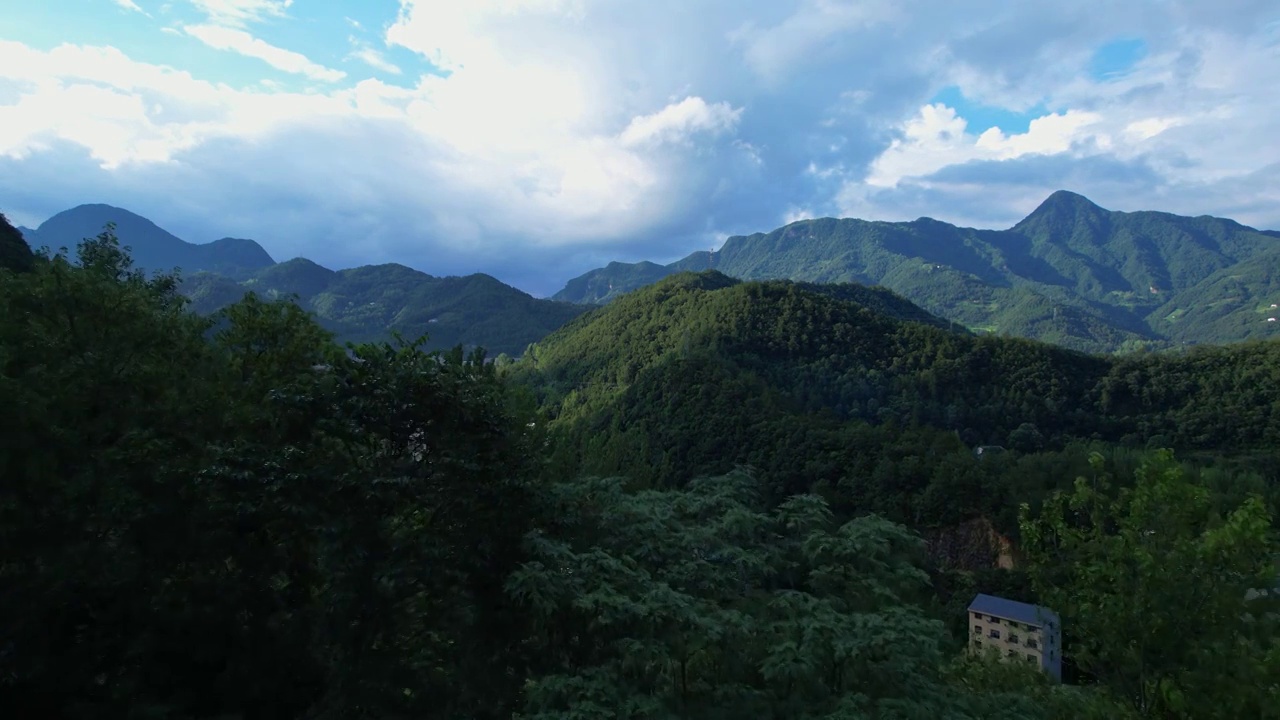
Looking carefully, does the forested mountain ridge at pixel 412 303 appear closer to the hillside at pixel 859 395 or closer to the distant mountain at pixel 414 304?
the distant mountain at pixel 414 304

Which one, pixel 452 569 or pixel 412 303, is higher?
pixel 412 303

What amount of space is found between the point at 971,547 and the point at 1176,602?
43.7 meters

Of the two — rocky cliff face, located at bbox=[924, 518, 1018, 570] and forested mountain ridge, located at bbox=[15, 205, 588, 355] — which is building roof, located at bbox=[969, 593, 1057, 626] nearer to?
rocky cliff face, located at bbox=[924, 518, 1018, 570]

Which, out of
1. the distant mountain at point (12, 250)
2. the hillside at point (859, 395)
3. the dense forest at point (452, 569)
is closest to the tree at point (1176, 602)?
the dense forest at point (452, 569)

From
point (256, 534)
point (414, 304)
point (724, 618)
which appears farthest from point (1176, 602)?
point (414, 304)

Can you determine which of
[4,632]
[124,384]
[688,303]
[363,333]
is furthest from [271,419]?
[363,333]

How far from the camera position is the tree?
5.03 m

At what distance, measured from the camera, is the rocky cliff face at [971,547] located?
42.2 meters

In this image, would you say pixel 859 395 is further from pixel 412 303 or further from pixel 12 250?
pixel 412 303

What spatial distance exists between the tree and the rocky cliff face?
1561 inches

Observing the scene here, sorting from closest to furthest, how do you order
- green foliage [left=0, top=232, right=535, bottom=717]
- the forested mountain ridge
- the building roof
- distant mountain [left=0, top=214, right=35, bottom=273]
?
green foliage [left=0, top=232, right=535, bottom=717] < distant mountain [left=0, top=214, right=35, bottom=273] < the building roof < the forested mountain ridge

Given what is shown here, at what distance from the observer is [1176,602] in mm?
5395

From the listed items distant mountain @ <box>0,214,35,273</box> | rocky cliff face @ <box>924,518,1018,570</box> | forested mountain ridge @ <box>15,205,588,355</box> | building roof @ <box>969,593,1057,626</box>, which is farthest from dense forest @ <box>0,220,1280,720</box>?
forested mountain ridge @ <box>15,205,588,355</box>

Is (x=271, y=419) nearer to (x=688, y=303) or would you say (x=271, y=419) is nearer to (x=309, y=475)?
(x=309, y=475)
